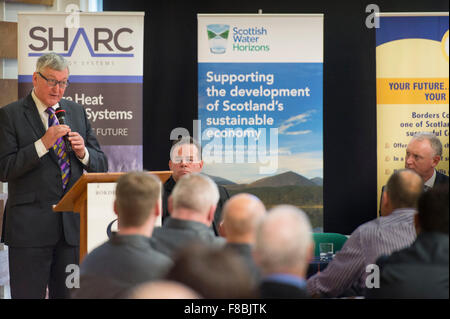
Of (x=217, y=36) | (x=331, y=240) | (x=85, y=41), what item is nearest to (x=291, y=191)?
(x=331, y=240)

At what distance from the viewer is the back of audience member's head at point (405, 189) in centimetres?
296

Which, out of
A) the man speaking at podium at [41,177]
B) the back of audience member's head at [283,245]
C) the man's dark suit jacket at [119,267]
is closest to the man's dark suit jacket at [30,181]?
the man speaking at podium at [41,177]

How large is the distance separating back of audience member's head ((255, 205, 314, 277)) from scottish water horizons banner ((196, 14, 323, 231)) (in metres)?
4.06

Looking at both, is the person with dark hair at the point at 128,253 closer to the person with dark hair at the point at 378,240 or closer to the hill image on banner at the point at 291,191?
the person with dark hair at the point at 378,240

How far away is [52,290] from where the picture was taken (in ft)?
13.9

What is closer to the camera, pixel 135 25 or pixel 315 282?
pixel 315 282

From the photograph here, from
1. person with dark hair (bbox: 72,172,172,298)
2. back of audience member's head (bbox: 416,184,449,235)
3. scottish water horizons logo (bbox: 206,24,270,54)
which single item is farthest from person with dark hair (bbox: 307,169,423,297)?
scottish water horizons logo (bbox: 206,24,270,54)

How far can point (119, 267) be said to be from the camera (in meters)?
2.29

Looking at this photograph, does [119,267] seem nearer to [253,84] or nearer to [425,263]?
[425,263]

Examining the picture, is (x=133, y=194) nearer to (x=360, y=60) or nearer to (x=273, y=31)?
(x=273, y=31)

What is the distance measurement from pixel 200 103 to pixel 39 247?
2341 millimetres

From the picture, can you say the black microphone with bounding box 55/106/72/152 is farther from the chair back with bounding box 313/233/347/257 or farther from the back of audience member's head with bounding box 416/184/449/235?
the back of audience member's head with bounding box 416/184/449/235

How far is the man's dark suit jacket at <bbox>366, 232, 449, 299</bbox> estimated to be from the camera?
2264mm

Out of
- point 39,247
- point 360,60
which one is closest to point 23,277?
point 39,247
